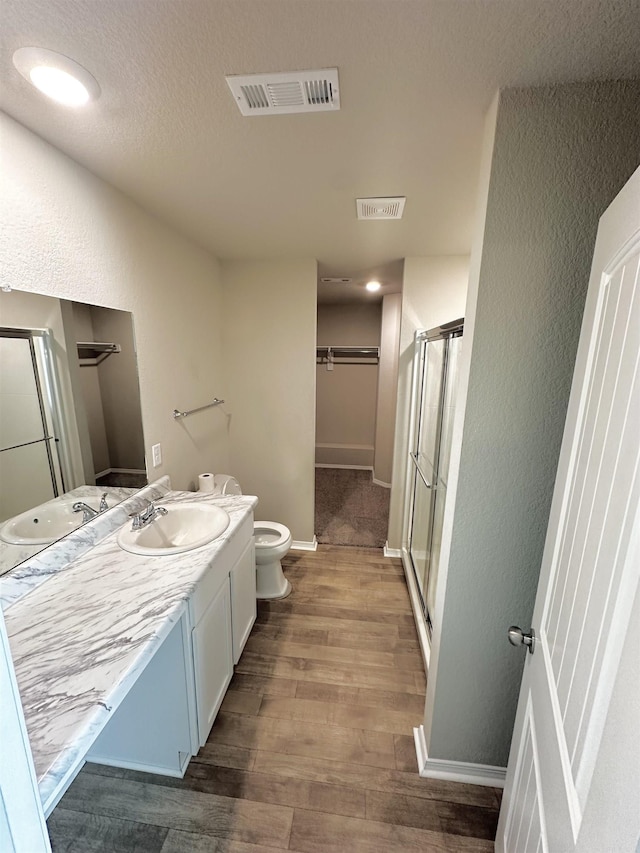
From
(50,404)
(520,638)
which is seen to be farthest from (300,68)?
(520,638)

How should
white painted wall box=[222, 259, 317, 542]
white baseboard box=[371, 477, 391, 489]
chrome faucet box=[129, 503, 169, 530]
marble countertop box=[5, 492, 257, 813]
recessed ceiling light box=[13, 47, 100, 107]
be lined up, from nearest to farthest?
marble countertop box=[5, 492, 257, 813] → recessed ceiling light box=[13, 47, 100, 107] → chrome faucet box=[129, 503, 169, 530] → white painted wall box=[222, 259, 317, 542] → white baseboard box=[371, 477, 391, 489]

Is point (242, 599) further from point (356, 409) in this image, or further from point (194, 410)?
point (356, 409)

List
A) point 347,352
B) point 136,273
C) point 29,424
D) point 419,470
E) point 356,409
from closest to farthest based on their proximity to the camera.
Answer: point 29,424 → point 136,273 → point 419,470 → point 347,352 → point 356,409

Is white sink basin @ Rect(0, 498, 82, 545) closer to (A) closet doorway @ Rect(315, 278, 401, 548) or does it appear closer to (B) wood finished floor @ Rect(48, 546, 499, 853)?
(B) wood finished floor @ Rect(48, 546, 499, 853)

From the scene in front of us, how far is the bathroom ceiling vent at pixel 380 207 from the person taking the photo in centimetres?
164

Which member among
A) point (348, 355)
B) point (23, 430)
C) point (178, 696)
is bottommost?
point (178, 696)

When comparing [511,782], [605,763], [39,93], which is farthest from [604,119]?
[511,782]

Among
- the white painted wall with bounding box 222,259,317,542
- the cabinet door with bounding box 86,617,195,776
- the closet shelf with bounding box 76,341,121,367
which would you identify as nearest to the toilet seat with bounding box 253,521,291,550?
the white painted wall with bounding box 222,259,317,542

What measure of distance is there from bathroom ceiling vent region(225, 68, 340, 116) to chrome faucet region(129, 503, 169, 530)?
159 cm

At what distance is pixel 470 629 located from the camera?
1.30 m

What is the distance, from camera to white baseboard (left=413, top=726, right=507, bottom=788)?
1391 mm

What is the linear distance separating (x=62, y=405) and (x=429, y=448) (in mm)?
1968

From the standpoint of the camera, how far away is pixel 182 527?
179 centimetres

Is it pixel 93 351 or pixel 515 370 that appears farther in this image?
pixel 93 351
